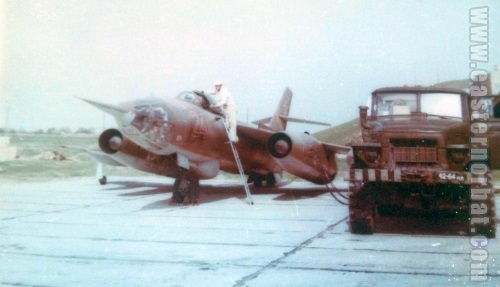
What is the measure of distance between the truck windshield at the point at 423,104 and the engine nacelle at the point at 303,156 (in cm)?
485

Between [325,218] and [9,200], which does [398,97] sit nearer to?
[325,218]

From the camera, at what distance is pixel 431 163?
6488mm

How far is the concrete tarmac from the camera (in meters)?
4.44

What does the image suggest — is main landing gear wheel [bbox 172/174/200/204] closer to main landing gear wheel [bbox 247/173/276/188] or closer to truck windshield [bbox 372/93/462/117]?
truck windshield [bbox 372/93/462/117]

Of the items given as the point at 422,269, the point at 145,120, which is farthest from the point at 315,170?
the point at 422,269

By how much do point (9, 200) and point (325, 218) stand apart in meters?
7.85

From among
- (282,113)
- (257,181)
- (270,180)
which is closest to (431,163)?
(257,181)

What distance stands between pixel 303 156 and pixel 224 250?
24.1 ft

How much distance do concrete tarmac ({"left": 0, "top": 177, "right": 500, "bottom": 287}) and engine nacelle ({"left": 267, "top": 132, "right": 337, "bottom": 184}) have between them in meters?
2.80

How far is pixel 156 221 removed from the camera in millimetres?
8359

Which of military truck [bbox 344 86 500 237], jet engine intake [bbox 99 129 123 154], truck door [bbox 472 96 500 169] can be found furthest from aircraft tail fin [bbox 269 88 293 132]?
truck door [bbox 472 96 500 169]

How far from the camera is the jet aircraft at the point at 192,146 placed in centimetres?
973

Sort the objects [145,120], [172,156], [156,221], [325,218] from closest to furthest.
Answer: [156,221]
[325,218]
[145,120]
[172,156]

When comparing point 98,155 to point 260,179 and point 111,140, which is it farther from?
point 260,179
